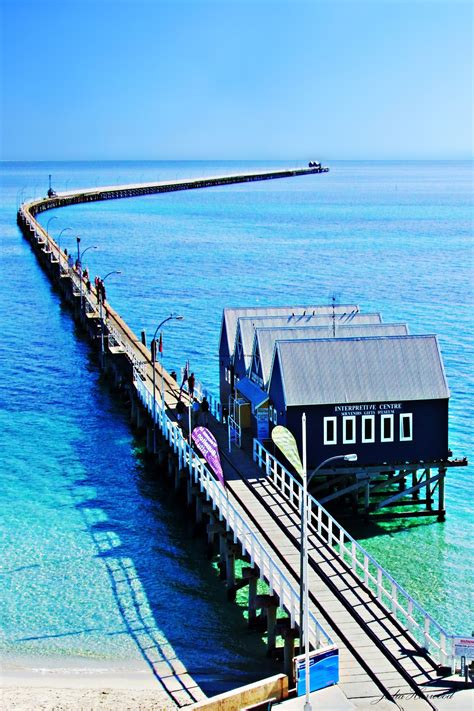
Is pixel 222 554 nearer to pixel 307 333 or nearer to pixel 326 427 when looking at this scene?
pixel 326 427

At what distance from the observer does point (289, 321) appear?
44.5 m

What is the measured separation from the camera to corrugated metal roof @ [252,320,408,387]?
40.8 metres

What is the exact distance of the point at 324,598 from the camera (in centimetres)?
2702

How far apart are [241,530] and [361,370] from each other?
9388mm

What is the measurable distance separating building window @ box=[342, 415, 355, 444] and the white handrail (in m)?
4.79

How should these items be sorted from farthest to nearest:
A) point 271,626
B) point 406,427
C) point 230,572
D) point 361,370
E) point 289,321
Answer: point 289,321 < point 361,370 < point 406,427 < point 230,572 < point 271,626

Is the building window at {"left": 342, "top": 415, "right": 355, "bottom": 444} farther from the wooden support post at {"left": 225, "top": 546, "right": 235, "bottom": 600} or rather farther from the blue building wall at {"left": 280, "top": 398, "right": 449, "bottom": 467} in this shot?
the wooden support post at {"left": 225, "top": 546, "right": 235, "bottom": 600}

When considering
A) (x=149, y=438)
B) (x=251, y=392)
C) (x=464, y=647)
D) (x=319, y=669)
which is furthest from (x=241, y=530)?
(x=149, y=438)

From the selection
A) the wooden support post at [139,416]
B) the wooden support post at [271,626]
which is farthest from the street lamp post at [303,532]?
the wooden support post at [139,416]

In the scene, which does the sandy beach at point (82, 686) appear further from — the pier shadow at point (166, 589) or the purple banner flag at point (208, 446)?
the purple banner flag at point (208, 446)

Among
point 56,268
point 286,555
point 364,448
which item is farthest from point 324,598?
point 56,268

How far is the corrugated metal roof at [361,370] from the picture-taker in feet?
122

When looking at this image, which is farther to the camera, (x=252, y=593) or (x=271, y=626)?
(x=252, y=593)

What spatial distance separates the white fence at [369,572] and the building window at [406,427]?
158 inches
